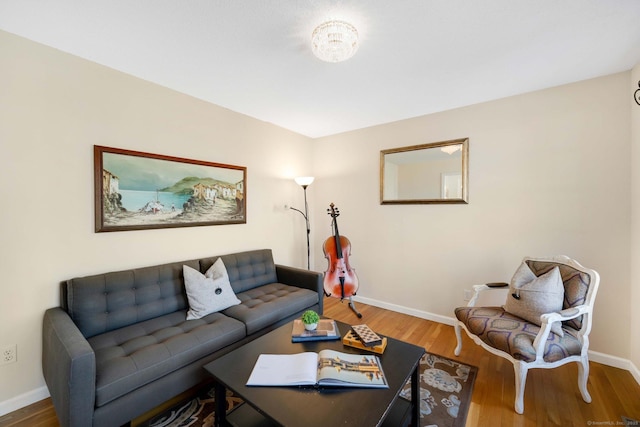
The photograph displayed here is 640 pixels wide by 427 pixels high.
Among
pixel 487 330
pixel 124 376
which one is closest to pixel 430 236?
pixel 487 330

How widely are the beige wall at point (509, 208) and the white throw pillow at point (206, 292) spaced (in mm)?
1887

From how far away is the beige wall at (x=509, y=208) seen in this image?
82.0 inches

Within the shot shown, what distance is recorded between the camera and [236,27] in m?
1.59

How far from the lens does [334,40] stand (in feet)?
5.06

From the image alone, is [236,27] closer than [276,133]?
Yes

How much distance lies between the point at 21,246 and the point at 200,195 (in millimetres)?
1256

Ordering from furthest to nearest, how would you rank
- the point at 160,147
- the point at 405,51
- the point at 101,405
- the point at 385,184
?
the point at 385,184 < the point at 160,147 < the point at 405,51 < the point at 101,405

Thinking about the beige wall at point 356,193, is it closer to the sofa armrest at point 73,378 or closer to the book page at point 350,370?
the sofa armrest at point 73,378

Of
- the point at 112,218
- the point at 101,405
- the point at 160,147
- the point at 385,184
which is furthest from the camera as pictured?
the point at 385,184

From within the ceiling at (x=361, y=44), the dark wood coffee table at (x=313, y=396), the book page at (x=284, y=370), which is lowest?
the dark wood coffee table at (x=313, y=396)

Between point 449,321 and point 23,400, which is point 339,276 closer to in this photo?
point 449,321

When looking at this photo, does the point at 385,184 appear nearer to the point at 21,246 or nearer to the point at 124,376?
the point at 124,376

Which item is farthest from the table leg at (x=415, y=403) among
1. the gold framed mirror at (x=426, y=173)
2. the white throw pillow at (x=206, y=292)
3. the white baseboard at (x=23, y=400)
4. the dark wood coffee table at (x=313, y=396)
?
the white baseboard at (x=23, y=400)

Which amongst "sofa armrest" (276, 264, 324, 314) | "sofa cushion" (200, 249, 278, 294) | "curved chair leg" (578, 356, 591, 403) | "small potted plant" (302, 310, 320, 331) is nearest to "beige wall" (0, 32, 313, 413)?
"sofa cushion" (200, 249, 278, 294)
